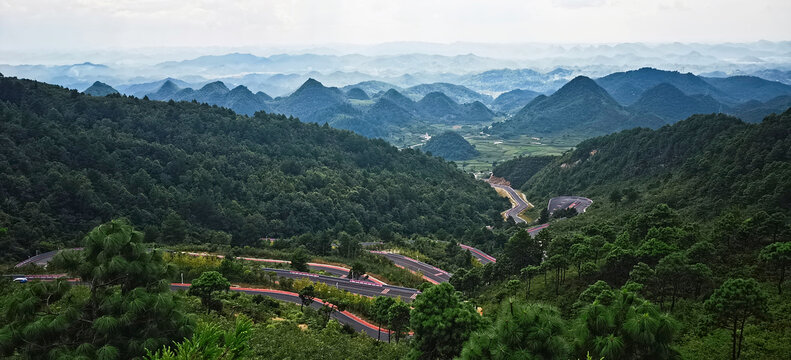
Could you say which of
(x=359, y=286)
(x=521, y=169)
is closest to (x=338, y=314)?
(x=359, y=286)

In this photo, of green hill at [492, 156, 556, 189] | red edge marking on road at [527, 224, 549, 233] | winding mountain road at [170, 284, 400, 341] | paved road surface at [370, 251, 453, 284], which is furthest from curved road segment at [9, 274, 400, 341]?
green hill at [492, 156, 556, 189]

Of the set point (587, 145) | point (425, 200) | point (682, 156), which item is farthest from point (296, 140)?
point (682, 156)

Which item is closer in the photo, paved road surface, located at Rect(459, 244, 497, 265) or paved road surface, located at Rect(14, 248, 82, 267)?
paved road surface, located at Rect(14, 248, 82, 267)

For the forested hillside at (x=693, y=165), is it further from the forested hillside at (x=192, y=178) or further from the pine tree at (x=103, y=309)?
the pine tree at (x=103, y=309)

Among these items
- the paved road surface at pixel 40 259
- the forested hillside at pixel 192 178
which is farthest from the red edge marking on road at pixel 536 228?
the paved road surface at pixel 40 259

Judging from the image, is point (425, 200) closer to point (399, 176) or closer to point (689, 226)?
point (399, 176)

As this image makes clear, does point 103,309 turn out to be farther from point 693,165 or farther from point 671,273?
point 693,165

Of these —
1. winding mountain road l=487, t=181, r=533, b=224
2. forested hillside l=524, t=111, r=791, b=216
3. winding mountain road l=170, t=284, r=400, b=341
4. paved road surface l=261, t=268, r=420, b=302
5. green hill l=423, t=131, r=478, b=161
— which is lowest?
winding mountain road l=487, t=181, r=533, b=224

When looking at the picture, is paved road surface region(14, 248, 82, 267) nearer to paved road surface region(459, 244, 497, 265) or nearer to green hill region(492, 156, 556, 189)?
paved road surface region(459, 244, 497, 265)
